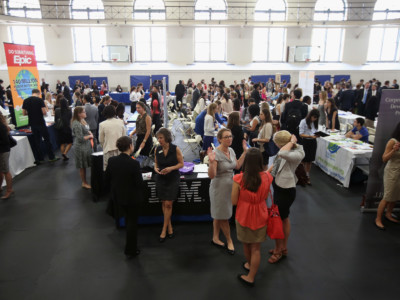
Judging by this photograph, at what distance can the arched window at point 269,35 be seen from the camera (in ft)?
59.3

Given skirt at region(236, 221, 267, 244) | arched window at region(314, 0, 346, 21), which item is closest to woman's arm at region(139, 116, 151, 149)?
skirt at region(236, 221, 267, 244)

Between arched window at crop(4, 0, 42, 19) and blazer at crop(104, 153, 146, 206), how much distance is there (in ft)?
60.4

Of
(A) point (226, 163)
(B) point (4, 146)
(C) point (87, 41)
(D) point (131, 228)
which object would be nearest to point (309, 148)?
(A) point (226, 163)

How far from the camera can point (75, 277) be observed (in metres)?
3.06

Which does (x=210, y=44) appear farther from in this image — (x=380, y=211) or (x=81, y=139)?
(x=380, y=211)

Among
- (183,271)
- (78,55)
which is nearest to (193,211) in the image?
(183,271)

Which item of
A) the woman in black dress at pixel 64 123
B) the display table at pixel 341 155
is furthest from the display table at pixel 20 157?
the display table at pixel 341 155

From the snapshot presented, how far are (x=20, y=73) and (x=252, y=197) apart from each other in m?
6.75

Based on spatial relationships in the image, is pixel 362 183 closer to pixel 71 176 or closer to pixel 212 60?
pixel 71 176

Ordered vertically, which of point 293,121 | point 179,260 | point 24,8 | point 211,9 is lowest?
point 179,260

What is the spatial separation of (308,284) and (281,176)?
108 centimetres

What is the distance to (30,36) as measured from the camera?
17969 mm

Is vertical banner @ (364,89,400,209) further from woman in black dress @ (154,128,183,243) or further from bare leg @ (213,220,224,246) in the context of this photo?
woman in black dress @ (154,128,183,243)

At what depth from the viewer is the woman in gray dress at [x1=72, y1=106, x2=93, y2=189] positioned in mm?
4855
